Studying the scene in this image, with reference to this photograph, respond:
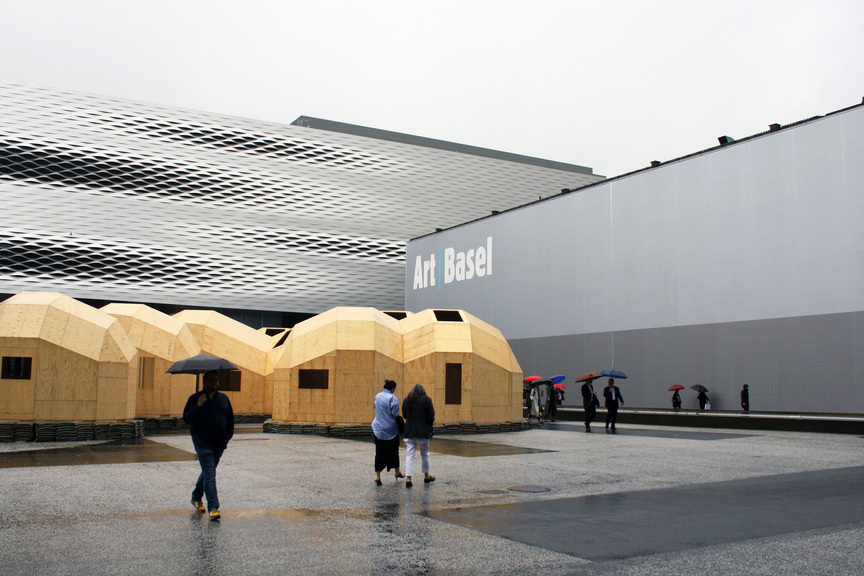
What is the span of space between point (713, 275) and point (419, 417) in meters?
23.9

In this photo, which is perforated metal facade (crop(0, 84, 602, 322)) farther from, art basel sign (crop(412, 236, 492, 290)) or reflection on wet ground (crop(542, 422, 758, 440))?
reflection on wet ground (crop(542, 422, 758, 440))

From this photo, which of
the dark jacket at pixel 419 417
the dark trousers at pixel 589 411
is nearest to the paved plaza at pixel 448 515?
the dark jacket at pixel 419 417

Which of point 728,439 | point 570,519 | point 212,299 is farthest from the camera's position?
point 212,299

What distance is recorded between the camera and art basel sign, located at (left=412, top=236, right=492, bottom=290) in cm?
4575

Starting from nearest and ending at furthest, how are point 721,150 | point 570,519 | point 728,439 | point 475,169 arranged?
1. point 570,519
2. point 728,439
3. point 721,150
4. point 475,169

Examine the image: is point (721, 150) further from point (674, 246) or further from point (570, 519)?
point (570, 519)

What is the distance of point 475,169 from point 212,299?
24.4m

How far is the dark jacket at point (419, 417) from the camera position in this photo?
11.8 metres

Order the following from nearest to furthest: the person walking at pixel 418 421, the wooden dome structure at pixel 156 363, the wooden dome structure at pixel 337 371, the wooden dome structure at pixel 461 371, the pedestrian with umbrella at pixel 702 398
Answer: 1. the person walking at pixel 418 421
2. the wooden dome structure at pixel 337 371
3. the wooden dome structure at pixel 461 371
4. the wooden dome structure at pixel 156 363
5. the pedestrian with umbrella at pixel 702 398

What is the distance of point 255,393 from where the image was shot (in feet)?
96.3

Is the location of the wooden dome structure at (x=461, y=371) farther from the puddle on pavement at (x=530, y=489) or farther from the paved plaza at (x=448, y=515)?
the puddle on pavement at (x=530, y=489)

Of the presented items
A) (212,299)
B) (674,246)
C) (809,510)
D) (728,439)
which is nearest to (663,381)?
(674,246)

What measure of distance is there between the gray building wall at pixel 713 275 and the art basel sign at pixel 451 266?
6.32 ft

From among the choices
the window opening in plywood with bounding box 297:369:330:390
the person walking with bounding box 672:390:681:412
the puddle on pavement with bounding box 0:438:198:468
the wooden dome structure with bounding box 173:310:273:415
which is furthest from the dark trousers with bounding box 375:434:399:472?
the person walking with bounding box 672:390:681:412
